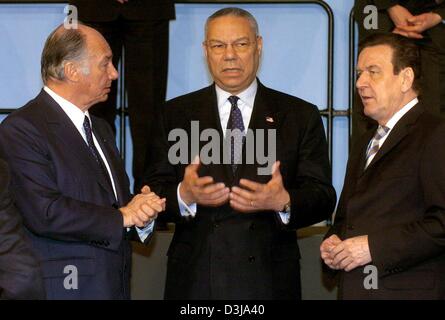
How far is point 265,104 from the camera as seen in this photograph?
4977mm

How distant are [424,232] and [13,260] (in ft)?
5.39

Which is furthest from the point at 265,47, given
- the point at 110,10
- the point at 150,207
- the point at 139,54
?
the point at 150,207

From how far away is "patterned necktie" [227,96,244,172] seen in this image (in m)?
4.86

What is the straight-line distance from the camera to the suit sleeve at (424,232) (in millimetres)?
4176

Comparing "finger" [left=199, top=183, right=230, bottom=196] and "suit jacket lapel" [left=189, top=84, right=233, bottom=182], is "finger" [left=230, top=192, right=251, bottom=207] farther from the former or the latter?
"suit jacket lapel" [left=189, top=84, right=233, bottom=182]

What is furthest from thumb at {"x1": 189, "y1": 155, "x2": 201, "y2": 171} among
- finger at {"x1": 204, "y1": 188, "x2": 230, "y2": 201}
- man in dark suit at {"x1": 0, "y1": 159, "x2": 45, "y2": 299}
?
man in dark suit at {"x1": 0, "y1": 159, "x2": 45, "y2": 299}

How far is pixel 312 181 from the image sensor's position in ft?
16.0

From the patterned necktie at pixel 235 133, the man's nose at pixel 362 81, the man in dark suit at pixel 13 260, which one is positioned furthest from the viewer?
the patterned necktie at pixel 235 133

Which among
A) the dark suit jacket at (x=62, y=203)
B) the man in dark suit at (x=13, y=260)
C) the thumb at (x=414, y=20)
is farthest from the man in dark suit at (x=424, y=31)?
the man in dark suit at (x=13, y=260)

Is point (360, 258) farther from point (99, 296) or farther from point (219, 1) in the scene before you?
point (219, 1)

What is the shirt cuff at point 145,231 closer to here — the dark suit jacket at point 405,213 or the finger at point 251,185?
the finger at point 251,185

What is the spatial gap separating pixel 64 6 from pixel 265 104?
201 centimetres

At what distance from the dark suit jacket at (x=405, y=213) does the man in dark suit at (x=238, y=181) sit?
1.31 ft
